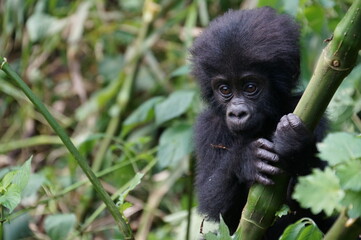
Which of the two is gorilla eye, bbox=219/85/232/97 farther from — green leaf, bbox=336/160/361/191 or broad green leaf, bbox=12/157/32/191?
green leaf, bbox=336/160/361/191

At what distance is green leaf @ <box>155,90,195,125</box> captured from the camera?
12.0 feet

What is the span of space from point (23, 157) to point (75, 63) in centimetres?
113

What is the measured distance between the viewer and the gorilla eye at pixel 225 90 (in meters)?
3.06

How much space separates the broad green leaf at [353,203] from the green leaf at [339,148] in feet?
0.27

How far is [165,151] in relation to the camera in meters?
3.71

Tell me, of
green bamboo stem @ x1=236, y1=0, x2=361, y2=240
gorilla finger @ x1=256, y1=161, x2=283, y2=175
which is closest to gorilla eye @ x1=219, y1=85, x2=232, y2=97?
gorilla finger @ x1=256, y1=161, x2=283, y2=175

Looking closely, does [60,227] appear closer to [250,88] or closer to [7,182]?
[7,182]

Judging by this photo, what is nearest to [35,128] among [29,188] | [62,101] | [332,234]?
[62,101]

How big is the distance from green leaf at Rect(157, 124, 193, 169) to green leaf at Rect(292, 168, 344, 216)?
2.17 meters

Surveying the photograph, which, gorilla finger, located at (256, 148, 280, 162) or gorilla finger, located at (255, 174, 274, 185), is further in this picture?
gorilla finger, located at (256, 148, 280, 162)

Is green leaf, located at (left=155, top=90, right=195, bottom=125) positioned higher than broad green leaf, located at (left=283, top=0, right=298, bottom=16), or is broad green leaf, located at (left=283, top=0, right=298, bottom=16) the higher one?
broad green leaf, located at (left=283, top=0, right=298, bottom=16)

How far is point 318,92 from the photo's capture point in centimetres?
179

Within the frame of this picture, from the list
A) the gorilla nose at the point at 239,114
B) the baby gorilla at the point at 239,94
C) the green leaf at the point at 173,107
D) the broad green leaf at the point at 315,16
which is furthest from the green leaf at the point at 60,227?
the broad green leaf at the point at 315,16

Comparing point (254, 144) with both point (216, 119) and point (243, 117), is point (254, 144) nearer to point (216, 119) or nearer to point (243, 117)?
point (243, 117)
